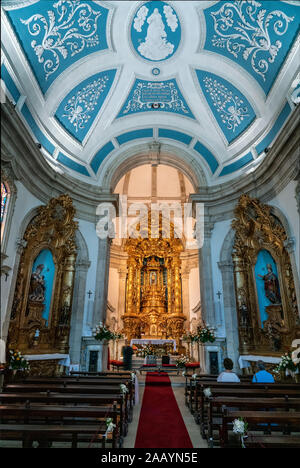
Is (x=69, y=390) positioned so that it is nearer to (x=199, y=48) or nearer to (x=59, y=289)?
(x=59, y=289)

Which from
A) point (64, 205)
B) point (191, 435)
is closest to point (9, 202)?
point (64, 205)

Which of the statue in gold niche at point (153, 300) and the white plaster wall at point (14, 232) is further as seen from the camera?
the statue in gold niche at point (153, 300)

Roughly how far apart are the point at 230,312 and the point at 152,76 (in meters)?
11.2

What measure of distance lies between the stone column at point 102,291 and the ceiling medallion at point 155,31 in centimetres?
852

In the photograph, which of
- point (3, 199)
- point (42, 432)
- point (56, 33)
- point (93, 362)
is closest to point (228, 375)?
point (42, 432)

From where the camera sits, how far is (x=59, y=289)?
1168 centimetres

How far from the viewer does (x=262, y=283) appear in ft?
36.5

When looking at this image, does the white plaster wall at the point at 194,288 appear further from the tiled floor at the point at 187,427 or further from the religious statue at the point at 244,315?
the tiled floor at the point at 187,427

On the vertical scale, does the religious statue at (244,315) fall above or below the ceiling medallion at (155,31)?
below

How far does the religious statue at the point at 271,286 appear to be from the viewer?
1027cm

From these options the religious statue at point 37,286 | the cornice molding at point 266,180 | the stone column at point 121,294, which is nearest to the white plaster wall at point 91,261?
the religious statue at point 37,286

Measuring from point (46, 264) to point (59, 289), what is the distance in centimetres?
125

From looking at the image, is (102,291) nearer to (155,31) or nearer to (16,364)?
(16,364)

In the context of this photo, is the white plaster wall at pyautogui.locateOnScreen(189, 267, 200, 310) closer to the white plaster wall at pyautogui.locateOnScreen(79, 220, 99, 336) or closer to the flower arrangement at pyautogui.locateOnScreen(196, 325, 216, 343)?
the flower arrangement at pyautogui.locateOnScreen(196, 325, 216, 343)
